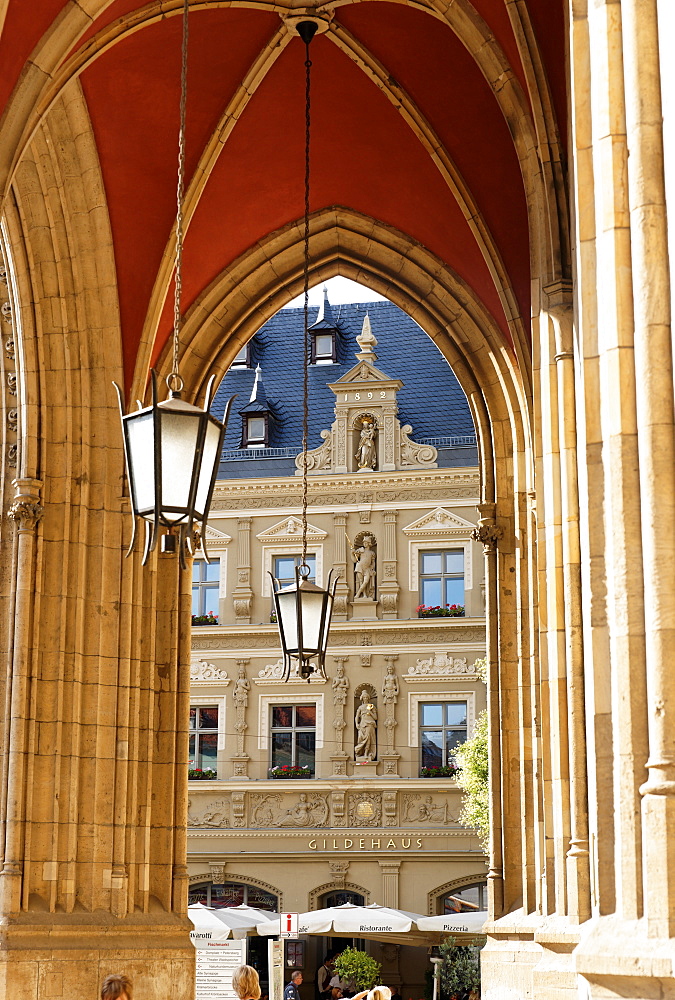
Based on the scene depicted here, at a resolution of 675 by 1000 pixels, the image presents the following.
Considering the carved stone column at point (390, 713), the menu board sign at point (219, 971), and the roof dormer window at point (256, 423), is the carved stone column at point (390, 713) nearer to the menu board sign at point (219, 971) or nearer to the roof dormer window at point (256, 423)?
the roof dormer window at point (256, 423)

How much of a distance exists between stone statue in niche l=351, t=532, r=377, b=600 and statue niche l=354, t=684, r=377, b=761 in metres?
1.54

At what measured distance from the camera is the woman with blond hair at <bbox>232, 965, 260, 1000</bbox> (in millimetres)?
5754

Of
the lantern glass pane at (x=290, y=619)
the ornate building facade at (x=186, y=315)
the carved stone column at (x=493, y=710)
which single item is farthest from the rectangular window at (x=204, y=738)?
the lantern glass pane at (x=290, y=619)

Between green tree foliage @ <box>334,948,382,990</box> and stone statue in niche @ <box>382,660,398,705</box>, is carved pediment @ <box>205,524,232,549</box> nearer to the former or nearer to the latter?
stone statue in niche @ <box>382,660,398,705</box>

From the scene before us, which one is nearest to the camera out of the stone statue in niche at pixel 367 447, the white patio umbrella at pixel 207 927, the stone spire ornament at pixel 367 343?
the white patio umbrella at pixel 207 927

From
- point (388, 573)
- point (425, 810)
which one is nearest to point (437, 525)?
point (388, 573)

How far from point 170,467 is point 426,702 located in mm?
17213

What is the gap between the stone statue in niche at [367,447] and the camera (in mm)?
22750

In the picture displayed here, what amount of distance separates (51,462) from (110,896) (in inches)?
112

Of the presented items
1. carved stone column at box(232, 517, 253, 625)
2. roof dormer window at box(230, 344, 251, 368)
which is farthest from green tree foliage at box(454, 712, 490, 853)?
roof dormer window at box(230, 344, 251, 368)

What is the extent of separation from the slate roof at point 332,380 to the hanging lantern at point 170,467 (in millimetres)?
17871

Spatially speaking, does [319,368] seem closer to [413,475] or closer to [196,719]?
[413,475]

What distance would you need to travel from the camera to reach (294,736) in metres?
21.9

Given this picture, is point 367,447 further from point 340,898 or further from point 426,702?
point 340,898
